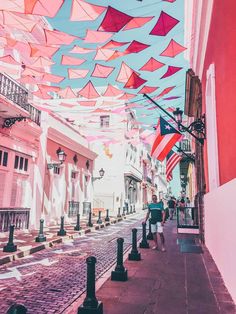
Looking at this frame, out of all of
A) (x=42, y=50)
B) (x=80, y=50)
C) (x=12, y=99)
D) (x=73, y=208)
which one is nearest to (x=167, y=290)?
(x=80, y=50)

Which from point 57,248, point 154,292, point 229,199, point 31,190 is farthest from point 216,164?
point 31,190

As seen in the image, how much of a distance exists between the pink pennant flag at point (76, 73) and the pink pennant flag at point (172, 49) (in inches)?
87.9

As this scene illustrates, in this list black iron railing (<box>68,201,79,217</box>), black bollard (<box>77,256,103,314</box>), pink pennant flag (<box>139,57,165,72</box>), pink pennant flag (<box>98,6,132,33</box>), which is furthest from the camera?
black iron railing (<box>68,201,79,217</box>)

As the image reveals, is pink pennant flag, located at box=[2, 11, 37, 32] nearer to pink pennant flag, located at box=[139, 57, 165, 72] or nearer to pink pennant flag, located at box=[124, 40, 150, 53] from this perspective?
pink pennant flag, located at box=[124, 40, 150, 53]

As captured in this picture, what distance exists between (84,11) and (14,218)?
913cm

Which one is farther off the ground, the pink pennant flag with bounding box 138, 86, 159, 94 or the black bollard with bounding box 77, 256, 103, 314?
the pink pennant flag with bounding box 138, 86, 159, 94

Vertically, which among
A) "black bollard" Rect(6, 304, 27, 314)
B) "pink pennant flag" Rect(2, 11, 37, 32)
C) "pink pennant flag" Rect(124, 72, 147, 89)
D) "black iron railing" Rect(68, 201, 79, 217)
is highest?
"pink pennant flag" Rect(2, 11, 37, 32)

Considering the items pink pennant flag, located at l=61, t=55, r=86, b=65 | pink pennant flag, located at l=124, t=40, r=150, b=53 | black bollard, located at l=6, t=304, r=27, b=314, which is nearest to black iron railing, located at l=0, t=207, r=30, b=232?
pink pennant flag, located at l=61, t=55, r=86, b=65

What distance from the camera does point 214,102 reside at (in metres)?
6.13

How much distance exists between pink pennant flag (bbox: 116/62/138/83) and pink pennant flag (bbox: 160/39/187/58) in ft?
3.51

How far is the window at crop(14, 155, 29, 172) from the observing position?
12109mm

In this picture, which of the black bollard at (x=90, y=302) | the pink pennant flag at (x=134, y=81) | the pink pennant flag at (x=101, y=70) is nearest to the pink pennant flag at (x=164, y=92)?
the pink pennant flag at (x=134, y=81)

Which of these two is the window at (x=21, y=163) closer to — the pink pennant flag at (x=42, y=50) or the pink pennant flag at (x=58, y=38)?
the pink pennant flag at (x=42, y=50)

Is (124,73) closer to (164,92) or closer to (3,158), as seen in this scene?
(164,92)
